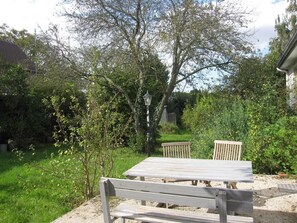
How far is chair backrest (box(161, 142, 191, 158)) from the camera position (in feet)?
17.3

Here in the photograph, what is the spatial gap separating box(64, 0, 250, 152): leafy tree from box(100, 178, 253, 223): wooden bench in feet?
24.4

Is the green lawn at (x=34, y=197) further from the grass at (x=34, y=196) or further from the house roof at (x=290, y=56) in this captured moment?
the house roof at (x=290, y=56)

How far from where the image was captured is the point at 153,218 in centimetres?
280

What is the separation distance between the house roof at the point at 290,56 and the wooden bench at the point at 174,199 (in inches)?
247

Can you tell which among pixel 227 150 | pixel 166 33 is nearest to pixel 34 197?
pixel 227 150

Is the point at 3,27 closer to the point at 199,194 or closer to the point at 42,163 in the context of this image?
the point at 42,163

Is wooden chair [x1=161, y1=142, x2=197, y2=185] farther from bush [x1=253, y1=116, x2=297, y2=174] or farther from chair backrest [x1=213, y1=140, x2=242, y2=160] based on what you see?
bush [x1=253, y1=116, x2=297, y2=174]

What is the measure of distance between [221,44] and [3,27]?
31.5 m

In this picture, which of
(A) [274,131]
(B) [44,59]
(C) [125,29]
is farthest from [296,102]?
(B) [44,59]

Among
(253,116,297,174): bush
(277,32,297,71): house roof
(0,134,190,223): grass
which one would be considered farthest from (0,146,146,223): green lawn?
(277,32,297,71): house roof

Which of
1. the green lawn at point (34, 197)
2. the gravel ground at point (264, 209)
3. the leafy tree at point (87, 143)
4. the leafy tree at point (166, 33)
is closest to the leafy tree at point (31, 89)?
the leafy tree at point (166, 33)

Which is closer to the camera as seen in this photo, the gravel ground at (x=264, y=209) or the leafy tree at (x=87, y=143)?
the gravel ground at (x=264, y=209)

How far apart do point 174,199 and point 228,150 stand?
117 inches

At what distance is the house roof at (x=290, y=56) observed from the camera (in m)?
7.81
